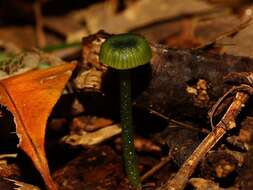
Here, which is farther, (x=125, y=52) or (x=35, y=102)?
(x=35, y=102)

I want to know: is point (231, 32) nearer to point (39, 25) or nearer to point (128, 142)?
point (128, 142)

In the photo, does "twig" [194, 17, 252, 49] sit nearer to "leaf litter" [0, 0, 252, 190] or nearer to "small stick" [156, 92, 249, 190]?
"leaf litter" [0, 0, 252, 190]

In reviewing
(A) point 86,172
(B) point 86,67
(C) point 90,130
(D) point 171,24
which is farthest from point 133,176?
(D) point 171,24

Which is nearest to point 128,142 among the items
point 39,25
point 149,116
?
point 149,116

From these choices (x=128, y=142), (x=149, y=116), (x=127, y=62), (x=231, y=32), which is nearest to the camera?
(x=127, y=62)

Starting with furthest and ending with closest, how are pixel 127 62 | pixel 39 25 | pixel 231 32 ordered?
pixel 39 25
pixel 231 32
pixel 127 62

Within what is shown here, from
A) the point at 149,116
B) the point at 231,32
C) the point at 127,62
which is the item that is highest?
the point at 127,62

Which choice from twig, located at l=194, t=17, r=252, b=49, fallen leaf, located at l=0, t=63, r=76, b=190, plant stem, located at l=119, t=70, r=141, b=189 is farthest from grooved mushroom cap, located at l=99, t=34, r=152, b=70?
twig, located at l=194, t=17, r=252, b=49
